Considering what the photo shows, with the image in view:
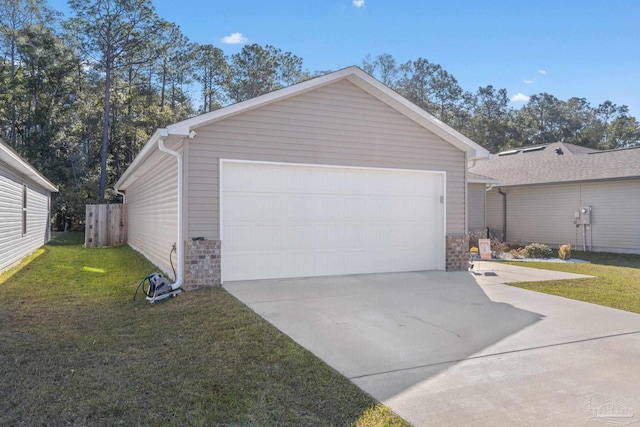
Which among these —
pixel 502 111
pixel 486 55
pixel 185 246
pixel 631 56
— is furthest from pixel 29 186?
pixel 502 111

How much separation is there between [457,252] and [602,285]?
2691 millimetres

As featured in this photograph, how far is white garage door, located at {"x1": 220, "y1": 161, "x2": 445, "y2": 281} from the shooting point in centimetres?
759

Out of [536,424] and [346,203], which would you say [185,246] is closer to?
[346,203]

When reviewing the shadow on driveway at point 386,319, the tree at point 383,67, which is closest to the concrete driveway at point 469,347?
the shadow on driveway at point 386,319

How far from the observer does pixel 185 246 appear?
22.9ft

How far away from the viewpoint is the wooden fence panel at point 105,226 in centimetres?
1605

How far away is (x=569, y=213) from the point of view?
1546 cm

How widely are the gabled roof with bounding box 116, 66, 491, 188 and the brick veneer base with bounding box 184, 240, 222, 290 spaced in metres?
1.82

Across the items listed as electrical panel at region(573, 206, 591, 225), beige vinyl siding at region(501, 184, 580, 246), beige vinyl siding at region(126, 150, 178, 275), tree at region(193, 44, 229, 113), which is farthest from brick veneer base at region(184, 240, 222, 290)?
tree at region(193, 44, 229, 113)

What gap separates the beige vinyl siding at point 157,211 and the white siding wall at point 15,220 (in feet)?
9.65

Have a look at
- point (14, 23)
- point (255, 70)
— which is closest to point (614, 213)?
point (255, 70)

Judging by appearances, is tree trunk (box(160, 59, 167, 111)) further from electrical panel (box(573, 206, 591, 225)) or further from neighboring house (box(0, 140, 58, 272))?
→ electrical panel (box(573, 206, 591, 225))

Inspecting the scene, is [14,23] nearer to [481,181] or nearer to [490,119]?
[481,181]

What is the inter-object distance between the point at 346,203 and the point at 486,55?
46.7 feet
